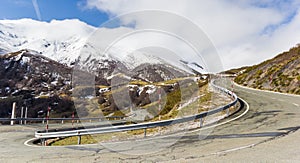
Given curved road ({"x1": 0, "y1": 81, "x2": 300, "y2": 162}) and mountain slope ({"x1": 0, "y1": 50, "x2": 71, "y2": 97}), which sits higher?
mountain slope ({"x1": 0, "y1": 50, "x2": 71, "y2": 97})

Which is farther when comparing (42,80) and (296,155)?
(42,80)

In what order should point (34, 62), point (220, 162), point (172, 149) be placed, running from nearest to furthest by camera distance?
point (220, 162) < point (172, 149) < point (34, 62)

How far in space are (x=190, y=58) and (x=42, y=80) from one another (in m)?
135

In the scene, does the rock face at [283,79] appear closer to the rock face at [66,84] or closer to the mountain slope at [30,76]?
the rock face at [66,84]

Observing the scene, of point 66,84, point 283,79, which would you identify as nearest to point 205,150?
point 283,79

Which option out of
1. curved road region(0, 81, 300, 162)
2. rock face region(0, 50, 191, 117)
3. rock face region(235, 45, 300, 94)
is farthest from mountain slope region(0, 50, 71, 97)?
curved road region(0, 81, 300, 162)

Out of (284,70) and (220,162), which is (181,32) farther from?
(284,70)

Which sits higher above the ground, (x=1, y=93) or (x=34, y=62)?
(x=34, y=62)

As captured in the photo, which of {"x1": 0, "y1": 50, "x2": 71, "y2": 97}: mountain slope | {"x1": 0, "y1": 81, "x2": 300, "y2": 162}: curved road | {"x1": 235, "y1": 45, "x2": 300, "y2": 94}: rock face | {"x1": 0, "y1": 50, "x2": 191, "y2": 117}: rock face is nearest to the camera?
{"x1": 0, "y1": 81, "x2": 300, "y2": 162}: curved road

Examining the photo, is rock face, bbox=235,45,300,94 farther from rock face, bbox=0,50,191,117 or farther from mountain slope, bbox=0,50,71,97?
mountain slope, bbox=0,50,71,97

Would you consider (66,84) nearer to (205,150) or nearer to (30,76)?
(30,76)

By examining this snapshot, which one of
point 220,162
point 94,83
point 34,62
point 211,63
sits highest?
point 34,62

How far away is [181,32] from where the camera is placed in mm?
9586

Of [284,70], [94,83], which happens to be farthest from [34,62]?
[94,83]
